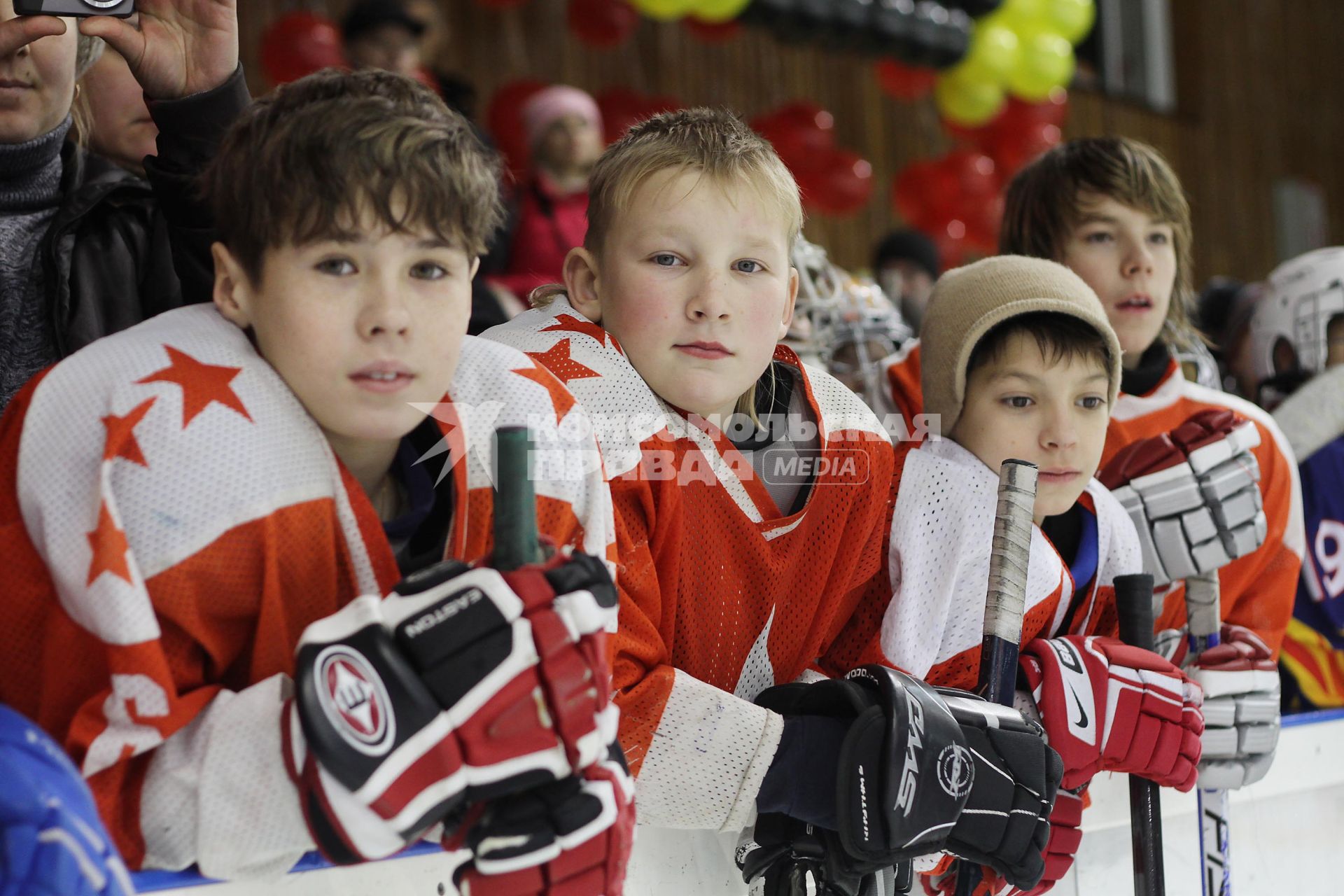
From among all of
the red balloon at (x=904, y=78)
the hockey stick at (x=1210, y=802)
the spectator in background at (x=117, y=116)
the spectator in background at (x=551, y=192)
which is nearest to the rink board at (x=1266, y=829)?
the hockey stick at (x=1210, y=802)

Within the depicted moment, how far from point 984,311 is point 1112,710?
23.0 inches

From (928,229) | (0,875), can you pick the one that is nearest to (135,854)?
(0,875)

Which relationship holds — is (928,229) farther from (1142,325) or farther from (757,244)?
(757,244)

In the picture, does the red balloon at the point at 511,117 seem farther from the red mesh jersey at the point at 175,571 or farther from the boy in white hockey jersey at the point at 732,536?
the red mesh jersey at the point at 175,571

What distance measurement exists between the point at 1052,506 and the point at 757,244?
55 centimetres

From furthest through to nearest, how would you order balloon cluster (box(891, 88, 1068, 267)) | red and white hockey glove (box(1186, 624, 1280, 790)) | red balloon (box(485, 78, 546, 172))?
balloon cluster (box(891, 88, 1068, 267))
red balloon (box(485, 78, 546, 172))
red and white hockey glove (box(1186, 624, 1280, 790))

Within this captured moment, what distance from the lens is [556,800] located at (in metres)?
1.03

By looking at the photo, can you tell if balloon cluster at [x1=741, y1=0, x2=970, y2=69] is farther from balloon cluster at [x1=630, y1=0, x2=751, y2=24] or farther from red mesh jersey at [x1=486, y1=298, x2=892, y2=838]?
red mesh jersey at [x1=486, y1=298, x2=892, y2=838]

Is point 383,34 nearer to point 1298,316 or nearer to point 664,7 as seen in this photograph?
point 664,7

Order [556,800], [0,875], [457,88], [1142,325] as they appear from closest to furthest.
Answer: [0,875] < [556,800] < [1142,325] < [457,88]

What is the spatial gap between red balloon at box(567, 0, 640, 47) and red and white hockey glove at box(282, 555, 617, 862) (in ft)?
15.5

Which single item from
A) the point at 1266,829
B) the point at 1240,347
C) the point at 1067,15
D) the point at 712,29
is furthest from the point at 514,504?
the point at 1067,15

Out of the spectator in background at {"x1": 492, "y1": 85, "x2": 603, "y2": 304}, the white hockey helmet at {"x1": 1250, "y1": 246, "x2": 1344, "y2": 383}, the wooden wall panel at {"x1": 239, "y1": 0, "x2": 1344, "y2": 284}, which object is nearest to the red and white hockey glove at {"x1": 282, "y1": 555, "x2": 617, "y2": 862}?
the white hockey helmet at {"x1": 1250, "y1": 246, "x2": 1344, "y2": 383}

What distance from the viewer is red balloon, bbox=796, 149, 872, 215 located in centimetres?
557
